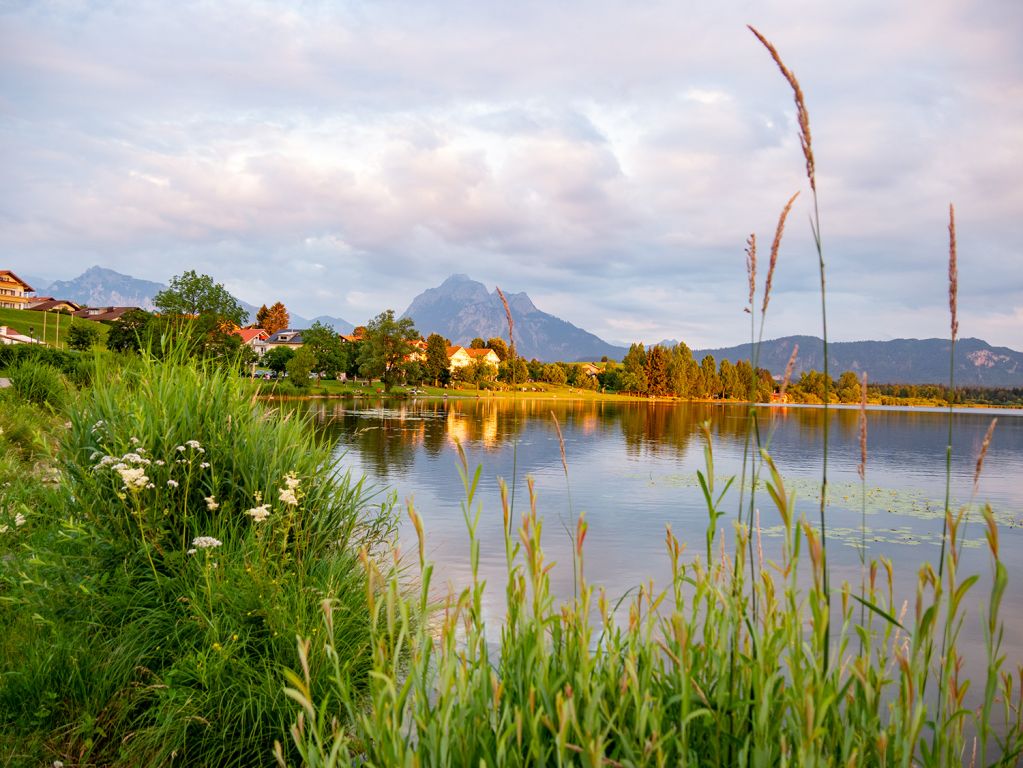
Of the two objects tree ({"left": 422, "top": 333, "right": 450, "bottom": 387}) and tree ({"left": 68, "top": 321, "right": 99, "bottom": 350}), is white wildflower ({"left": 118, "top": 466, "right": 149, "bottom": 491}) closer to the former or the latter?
tree ({"left": 68, "top": 321, "right": 99, "bottom": 350})

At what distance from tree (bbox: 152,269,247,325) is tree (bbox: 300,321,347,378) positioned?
20.6 m

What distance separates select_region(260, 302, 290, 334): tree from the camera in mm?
177212

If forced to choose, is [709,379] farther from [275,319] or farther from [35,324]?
[35,324]

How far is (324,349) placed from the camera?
339 ft

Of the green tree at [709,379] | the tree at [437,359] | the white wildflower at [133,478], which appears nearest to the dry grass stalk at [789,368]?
the white wildflower at [133,478]

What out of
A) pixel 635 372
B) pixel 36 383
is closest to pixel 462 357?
pixel 635 372

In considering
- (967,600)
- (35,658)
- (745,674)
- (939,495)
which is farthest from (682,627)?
(939,495)

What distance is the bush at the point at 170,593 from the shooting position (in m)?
4.51

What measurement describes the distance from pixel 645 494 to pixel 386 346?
82331 millimetres

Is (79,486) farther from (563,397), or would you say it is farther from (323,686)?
(563,397)

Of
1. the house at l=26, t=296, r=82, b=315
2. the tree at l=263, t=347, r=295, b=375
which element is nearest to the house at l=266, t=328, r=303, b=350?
the house at l=26, t=296, r=82, b=315

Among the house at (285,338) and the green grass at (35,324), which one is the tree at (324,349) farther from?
the house at (285,338)

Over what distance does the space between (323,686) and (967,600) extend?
12607 millimetres

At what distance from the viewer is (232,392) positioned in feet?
24.9
